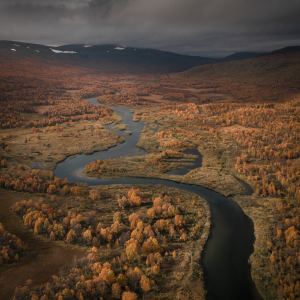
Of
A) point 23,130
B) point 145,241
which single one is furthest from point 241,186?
point 23,130

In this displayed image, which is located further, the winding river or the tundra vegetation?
the winding river

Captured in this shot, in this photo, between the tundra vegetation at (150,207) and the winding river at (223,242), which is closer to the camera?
the tundra vegetation at (150,207)

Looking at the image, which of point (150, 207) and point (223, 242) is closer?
point (223, 242)

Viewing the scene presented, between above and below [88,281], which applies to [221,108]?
above

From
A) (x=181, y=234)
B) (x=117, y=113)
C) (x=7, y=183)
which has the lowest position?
(x=181, y=234)

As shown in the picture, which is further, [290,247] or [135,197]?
[135,197]

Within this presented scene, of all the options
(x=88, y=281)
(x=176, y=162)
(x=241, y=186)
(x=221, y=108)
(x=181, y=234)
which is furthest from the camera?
(x=221, y=108)

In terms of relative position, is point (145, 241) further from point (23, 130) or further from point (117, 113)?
point (117, 113)

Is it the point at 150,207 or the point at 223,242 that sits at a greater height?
the point at 150,207
